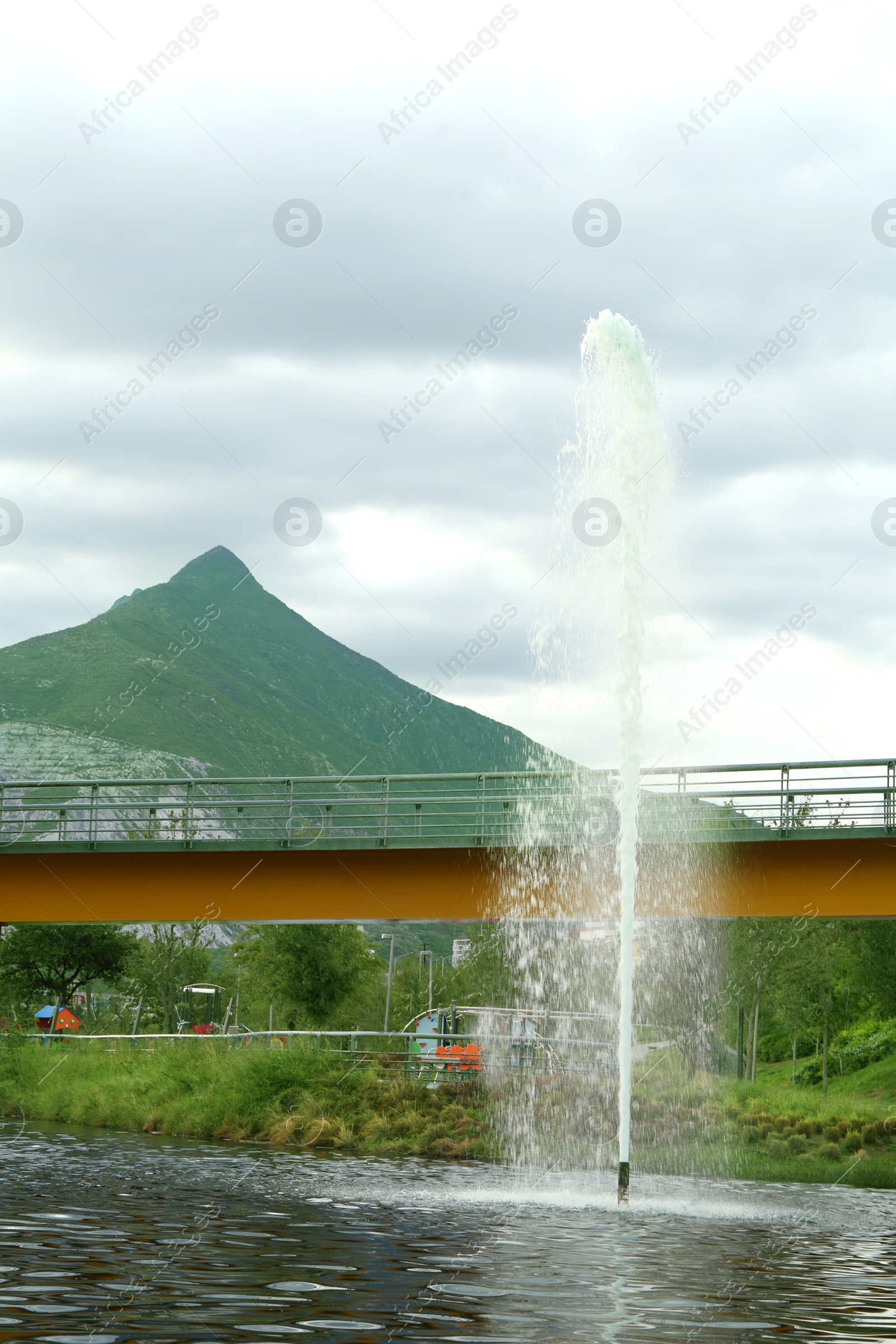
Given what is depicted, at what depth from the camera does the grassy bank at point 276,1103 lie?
94.6 feet

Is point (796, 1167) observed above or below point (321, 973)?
below

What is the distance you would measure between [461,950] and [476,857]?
121ft

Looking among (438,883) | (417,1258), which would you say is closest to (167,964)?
(438,883)

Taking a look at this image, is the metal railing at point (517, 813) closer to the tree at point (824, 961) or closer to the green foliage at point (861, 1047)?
the tree at point (824, 961)

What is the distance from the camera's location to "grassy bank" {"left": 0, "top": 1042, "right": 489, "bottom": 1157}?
94.6 feet

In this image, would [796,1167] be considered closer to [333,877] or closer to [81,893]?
[333,877]

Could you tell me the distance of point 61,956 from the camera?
57656 mm

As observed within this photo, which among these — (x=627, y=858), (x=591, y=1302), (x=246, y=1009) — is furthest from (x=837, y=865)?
(x=246, y=1009)

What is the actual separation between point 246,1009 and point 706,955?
41.2 meters

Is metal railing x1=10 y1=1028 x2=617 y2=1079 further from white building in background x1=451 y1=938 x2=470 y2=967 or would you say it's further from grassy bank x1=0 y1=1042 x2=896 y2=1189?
white building in background x1=451 y1=938 x2=470 y2=967

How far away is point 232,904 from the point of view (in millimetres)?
30797

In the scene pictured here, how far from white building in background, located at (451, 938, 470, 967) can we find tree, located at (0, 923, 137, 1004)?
14218 mm

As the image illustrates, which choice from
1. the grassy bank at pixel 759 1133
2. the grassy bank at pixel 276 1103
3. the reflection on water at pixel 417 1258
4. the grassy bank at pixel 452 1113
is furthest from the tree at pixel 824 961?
the reflection on water at pixel 417 1258

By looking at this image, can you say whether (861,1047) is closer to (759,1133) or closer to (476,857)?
(759,1133)
